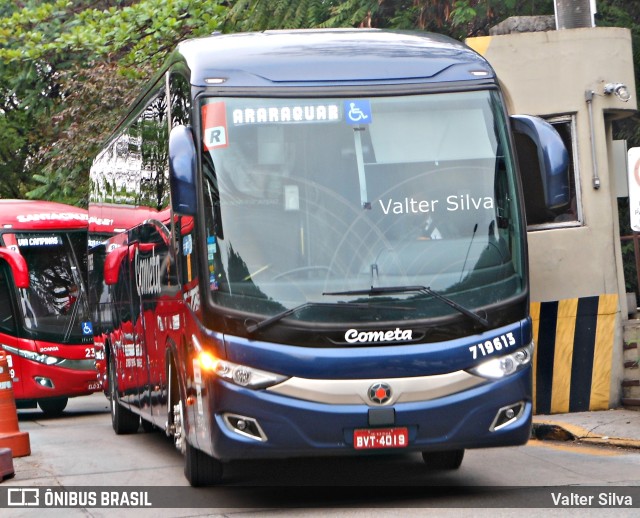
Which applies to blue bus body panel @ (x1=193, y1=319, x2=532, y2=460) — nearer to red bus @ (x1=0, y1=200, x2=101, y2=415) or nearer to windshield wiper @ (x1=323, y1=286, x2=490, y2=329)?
windshield wiper @ (x1=323, y1=286, x2=490, y2=329)

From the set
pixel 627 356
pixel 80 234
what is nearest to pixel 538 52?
pixel 627 356

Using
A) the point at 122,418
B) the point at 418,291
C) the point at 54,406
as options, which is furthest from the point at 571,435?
the point at 54,406

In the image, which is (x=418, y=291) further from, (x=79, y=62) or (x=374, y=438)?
(x=79, y=62)

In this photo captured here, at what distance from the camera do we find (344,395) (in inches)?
319

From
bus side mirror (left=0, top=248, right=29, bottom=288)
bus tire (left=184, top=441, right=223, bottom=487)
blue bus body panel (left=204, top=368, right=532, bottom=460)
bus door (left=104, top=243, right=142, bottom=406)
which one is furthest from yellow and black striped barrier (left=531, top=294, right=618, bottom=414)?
bus side mirror (left=0, top=248, right=29, bottom=288)

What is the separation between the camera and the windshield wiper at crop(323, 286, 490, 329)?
27.1 feet

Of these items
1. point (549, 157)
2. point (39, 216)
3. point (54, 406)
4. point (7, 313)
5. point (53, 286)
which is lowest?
point (54, 406)

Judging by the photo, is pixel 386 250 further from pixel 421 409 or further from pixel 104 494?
pixel 104 494

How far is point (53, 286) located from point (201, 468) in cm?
1124

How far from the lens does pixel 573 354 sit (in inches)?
530

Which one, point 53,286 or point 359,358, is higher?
point 359,358

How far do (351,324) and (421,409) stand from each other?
709 millimetres

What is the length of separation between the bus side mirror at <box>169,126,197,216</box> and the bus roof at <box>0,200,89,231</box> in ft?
39.1

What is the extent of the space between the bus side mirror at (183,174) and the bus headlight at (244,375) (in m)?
1.06
